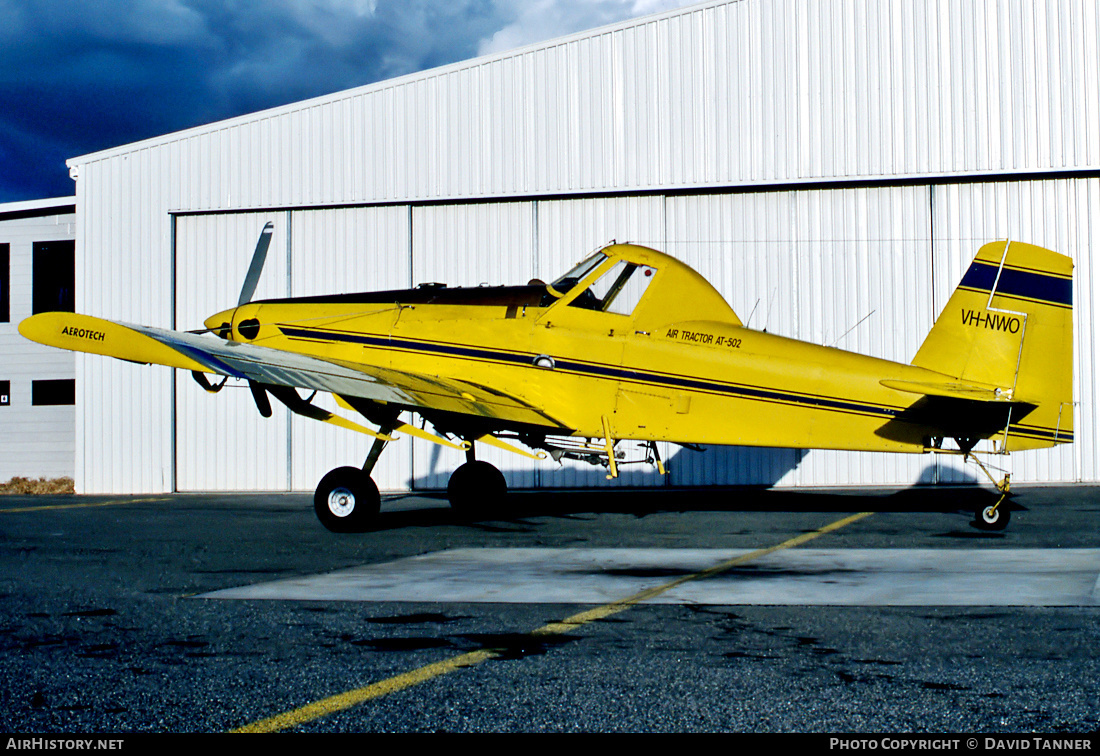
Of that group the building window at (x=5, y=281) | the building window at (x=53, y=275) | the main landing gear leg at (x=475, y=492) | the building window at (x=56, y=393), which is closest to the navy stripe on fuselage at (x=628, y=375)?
the main landing gear leg at (x=475, y=492)

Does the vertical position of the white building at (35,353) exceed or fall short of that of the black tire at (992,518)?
it exceeds it

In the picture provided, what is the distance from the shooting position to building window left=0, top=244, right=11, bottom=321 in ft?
75.7

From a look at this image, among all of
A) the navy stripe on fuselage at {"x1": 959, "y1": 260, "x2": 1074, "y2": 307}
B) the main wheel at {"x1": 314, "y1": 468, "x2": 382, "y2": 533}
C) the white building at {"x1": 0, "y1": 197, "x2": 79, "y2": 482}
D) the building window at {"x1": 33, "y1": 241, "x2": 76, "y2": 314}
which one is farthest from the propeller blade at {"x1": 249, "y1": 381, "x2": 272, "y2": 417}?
the building window at {"x1": 33, "y1": 241, "x2": 76, "y2": 314}

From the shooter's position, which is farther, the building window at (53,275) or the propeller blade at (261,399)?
the building window at (53,275)

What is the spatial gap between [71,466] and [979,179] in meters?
A: 19.9

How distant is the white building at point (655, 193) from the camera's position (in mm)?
17031

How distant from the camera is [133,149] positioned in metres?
19.7

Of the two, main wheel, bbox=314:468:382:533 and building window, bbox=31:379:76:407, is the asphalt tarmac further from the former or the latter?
building window, bbox=31:379:76:407

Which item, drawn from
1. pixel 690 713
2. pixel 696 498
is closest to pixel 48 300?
pixel 696 498

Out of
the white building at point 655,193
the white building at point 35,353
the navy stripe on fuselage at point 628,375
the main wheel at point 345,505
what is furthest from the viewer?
the white building at point 35,353

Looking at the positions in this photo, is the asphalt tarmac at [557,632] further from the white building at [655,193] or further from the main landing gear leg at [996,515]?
the white building at [655,193]

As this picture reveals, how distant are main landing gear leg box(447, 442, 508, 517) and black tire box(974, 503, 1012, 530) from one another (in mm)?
5541

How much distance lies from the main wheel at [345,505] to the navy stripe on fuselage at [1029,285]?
6878 mm

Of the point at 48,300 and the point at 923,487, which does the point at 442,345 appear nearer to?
the point at 923,487
